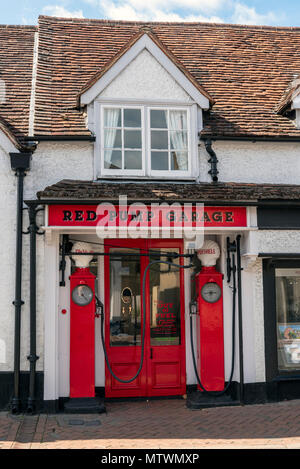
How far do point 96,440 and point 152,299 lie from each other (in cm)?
320

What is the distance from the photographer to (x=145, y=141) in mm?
9398

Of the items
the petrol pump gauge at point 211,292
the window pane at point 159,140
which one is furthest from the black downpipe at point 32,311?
the petrol pump gauge at point 211,292

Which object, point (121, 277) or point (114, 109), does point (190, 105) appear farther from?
point (121, 277)

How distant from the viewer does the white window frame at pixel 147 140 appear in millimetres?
9211

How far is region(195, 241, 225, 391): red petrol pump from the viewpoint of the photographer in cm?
906

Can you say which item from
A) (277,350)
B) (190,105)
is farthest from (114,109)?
(277,350)

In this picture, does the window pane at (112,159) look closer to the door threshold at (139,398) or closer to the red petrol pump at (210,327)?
the red petrol pump at (210,327)

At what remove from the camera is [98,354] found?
9.32 m

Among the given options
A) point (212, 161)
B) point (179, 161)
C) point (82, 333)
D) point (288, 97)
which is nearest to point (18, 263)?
point (82, 333)

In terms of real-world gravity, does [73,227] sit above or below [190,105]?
below

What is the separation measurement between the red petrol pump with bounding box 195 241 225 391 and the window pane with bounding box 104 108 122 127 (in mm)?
2797

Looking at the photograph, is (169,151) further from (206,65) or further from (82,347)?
(82,347)

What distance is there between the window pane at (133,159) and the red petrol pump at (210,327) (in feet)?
6.35

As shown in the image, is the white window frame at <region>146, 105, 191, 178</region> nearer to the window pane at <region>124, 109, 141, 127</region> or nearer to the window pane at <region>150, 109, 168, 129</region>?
the window pane at <region>150, 109, 168, 129</region>
